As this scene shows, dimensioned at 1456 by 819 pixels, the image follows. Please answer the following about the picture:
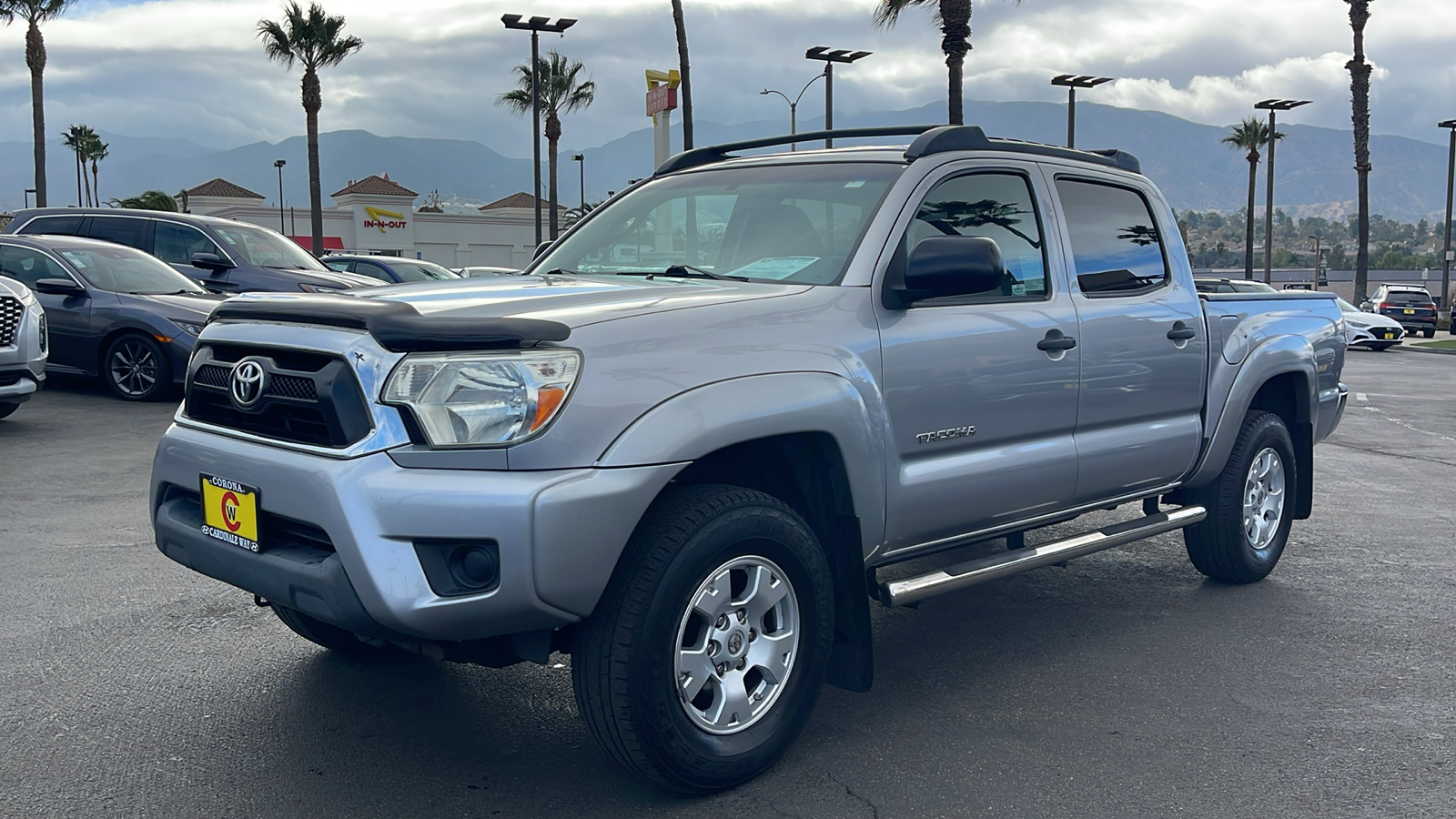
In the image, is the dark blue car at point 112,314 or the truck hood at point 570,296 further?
the dark blue car at point 112,314

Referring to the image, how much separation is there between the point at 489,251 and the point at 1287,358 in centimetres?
6155

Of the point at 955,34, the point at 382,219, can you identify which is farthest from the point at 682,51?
the point at 382,219

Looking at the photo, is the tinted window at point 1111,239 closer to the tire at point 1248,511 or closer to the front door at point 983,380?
the front door at point 983,380

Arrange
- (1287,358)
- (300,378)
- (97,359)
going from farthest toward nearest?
(97,359), (1287,358), (300,378)

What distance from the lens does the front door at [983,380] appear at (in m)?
3.86

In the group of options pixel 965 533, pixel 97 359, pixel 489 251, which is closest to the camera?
pixel 965 533

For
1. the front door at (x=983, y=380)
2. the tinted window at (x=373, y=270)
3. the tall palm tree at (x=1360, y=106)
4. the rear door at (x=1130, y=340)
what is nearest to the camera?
Answer: the front door at (x=983, y=380)

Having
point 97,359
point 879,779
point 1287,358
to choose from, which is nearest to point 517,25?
point 97,359

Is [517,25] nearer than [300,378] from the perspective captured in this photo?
No

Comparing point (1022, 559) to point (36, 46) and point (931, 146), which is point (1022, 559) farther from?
point (36, 46)

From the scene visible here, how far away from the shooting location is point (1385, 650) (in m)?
4.81

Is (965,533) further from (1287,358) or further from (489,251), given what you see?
(489,251)

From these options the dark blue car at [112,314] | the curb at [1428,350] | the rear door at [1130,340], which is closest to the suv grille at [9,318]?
the dark blue car at [112,314]

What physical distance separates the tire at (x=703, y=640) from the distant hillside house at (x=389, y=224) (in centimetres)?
5621
